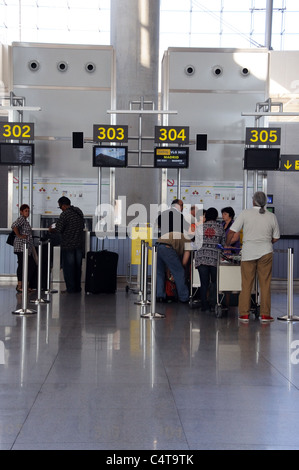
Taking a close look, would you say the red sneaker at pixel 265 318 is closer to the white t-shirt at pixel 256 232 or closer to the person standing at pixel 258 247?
the person standing at pixel 258 247

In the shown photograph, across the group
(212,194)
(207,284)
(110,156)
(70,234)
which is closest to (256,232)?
(207,284)

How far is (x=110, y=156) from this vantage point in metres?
14.6

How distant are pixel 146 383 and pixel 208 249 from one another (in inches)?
184

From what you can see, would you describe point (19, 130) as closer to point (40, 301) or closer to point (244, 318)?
point (40, 301)

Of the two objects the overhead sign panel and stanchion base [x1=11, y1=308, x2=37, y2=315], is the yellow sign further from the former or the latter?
stanchion base [x1=11, y1=308, x2=37, y2=315]

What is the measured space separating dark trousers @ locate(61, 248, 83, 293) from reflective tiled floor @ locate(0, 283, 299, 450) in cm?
320

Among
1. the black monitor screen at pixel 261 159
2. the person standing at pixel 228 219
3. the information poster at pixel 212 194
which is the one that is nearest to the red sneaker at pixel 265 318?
the person standing at pixel 228 219

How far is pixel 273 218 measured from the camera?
920cm

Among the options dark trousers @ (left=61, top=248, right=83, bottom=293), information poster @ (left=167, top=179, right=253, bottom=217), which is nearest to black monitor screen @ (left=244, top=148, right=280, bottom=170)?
information poster @ (left=167, top=179, right=253, bottom=217)

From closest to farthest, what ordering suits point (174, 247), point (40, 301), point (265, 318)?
point (265, 318), point (40, 301), point (174, 247)

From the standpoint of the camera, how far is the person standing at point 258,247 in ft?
30.0

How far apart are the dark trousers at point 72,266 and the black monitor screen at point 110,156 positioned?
98.2 inches

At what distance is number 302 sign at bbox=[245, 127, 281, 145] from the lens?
47.4 feet

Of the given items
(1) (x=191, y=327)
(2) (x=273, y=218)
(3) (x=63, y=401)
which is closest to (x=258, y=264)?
(2) (x=273, y=218)
